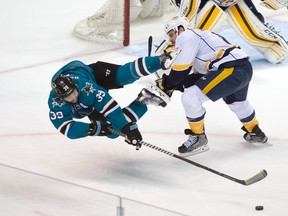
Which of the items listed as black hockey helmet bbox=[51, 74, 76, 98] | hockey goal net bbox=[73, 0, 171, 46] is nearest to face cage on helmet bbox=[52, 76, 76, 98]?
black hockey helmet bbox=[51, 74, 76, 98]

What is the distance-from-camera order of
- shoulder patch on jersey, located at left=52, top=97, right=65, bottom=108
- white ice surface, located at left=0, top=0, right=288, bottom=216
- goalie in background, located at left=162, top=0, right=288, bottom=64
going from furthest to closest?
1. goalie in background, located at left=162, top=0, right=288, bottom=64
2. shoulder patch on jersey, located at left=52, top=97, right=65, bottom=108
3. white ice surface, located at left=0, top=0, right=288, bottom=216

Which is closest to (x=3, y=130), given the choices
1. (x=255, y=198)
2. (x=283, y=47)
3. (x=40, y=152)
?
(x=40, y=152)

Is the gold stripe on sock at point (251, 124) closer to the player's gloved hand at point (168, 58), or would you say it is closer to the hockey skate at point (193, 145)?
the hockey skate at point (193, 145)

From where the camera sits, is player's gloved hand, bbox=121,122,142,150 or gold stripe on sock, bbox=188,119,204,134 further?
gold stripe on sock, bbox=188,119,204,134

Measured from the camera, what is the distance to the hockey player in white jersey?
413 centimetres

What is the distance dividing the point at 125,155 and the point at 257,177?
29.1 inches

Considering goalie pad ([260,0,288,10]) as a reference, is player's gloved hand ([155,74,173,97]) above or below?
above

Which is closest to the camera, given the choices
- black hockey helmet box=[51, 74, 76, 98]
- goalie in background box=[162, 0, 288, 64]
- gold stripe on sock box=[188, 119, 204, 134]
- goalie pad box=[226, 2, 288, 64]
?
black hockey helmet box=[51, 74, 76, 98]

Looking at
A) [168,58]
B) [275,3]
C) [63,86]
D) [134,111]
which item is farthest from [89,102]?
[275,3]

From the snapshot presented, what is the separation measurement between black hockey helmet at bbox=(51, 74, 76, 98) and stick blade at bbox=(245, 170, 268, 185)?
882mm

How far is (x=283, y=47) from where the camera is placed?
5824 mm

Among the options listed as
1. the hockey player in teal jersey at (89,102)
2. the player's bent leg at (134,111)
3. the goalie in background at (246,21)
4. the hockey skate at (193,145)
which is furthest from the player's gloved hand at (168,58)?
the goalie in background at (246,21)

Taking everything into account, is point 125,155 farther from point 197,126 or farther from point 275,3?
point 275,3

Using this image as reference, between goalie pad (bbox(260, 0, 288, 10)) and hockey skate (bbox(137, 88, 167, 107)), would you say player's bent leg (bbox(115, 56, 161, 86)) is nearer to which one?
hockey skate (bbox(137, 88, 167, 107))
